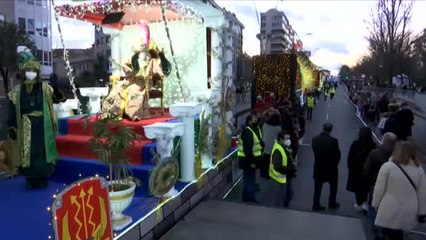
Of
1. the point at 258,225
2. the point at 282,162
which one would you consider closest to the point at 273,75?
the point at 282,162

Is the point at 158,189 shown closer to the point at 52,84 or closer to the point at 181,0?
the point at 52,84

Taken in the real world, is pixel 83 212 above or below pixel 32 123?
below

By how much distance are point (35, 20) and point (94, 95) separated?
33.9 meters

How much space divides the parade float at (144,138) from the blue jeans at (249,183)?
56 centimetres

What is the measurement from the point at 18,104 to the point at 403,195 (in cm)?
492

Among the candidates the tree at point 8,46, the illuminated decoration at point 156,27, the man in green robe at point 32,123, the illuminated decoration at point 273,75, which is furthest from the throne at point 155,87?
the tree at point 8,46

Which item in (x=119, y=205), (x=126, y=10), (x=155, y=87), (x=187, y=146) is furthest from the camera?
(x=155, y=87)

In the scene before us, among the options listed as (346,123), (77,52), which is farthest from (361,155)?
(77,52)

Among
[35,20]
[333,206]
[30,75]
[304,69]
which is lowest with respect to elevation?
[333,206]

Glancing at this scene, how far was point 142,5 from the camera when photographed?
7.13m

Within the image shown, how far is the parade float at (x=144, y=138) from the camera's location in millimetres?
3399

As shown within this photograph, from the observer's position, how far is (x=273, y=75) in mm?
14758

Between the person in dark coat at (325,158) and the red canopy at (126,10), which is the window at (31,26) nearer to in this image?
the red canopy at (126,10)

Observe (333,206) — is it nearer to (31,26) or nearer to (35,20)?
(31,26)
